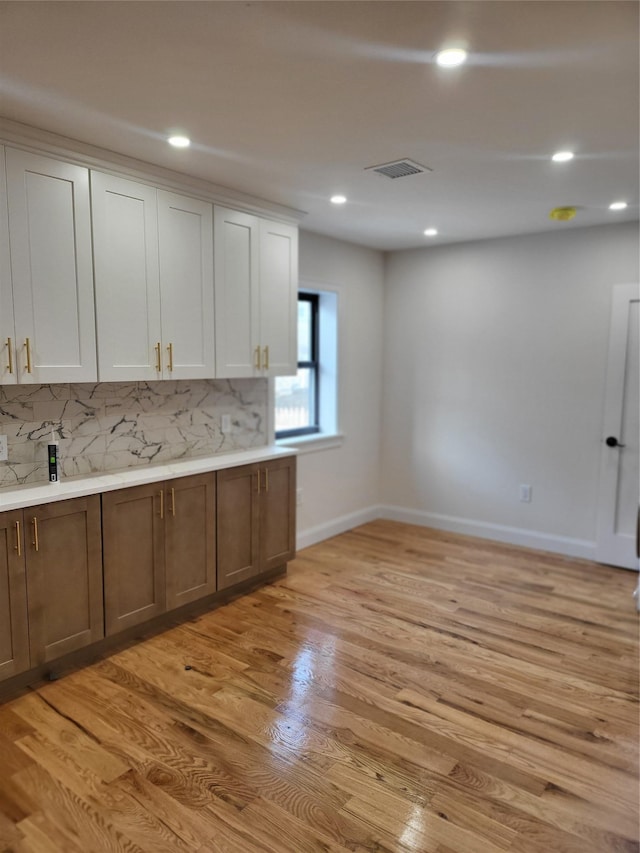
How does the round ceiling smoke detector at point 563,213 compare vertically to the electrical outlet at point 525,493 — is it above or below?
above

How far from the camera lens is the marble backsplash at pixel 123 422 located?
2826 mm

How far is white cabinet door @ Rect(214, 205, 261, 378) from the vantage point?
3.51m

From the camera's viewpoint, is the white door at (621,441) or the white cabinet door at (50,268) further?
the white door at (621,441)

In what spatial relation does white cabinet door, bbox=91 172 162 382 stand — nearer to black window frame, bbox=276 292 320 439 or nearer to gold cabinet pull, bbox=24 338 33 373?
gold cabinet pull, bbox=24 338 33 373

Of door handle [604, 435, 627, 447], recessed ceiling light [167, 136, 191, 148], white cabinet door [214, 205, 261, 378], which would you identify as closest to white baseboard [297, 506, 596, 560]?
door handle [604, 435, 627, 447]

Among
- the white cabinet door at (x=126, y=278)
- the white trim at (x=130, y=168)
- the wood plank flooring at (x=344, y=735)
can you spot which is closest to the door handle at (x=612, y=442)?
the wood plank flooring at (x=344, y=735)

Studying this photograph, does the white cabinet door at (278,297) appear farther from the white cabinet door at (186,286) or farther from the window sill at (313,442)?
the window sill at (313,442)

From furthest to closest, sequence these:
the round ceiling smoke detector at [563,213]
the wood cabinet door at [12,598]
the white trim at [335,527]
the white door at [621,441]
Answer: the white trim at [335,527] < the white door at [621,441] < the round ceiling smoke detector at [563,213] < the wood cabinet door at [12,598]

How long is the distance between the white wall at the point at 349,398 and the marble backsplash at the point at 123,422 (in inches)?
35.7

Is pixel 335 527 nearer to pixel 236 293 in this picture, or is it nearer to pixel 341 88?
pixel 236 293

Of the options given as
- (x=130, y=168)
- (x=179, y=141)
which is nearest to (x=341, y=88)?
(x=179, y=141)

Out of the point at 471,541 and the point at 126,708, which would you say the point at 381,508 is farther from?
the point at 126,708

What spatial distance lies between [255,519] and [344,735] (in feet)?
5.36

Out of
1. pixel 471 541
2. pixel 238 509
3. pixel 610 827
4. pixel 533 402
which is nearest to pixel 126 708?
pixel 238 509
